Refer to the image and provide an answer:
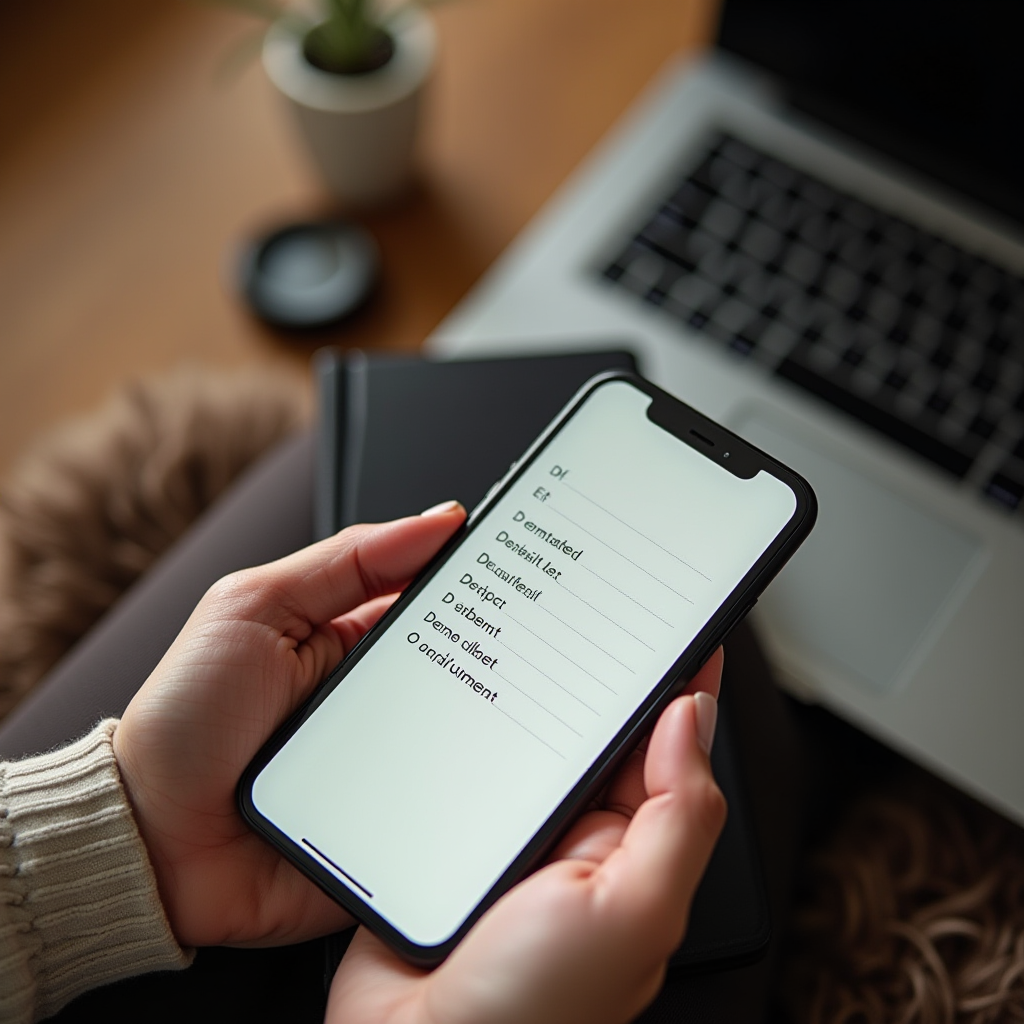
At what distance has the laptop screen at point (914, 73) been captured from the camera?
1.71 ft

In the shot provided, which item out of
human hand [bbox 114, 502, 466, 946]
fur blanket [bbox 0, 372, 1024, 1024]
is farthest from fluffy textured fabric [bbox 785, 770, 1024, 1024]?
human hand [bbox 114, 502, 466, 946]

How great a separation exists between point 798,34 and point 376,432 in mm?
342

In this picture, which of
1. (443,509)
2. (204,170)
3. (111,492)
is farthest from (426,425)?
(204,170)

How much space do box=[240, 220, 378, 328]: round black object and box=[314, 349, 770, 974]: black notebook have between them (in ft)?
0.41

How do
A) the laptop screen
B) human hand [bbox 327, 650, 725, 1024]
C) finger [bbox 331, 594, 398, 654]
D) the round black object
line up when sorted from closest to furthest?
human hand [bbox 327, 650, 725, 1024], finger [bbox 331, 594, 398, 654], the laptop screen, the round black object

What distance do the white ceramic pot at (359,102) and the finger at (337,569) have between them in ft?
1.07

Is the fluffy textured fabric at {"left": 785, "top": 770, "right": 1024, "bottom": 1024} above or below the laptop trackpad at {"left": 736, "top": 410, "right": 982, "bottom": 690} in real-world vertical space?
below

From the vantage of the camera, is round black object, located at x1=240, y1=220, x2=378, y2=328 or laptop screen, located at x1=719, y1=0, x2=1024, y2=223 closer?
laptop screen, located at x1=719, y1=0, x2=1024, y2=223

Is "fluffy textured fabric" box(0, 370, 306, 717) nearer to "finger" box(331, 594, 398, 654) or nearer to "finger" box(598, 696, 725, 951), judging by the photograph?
"finger" box(331, 594, 398, 654)

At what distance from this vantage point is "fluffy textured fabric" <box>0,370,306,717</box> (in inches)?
21.0

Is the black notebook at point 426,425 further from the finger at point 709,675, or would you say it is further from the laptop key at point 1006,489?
the laptop key at point 1006,489

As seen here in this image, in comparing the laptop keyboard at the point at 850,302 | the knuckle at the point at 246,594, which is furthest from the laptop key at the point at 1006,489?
the knuckle at the point at 246,594

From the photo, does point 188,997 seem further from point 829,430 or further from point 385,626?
point 829,430

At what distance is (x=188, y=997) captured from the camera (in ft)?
1.34
